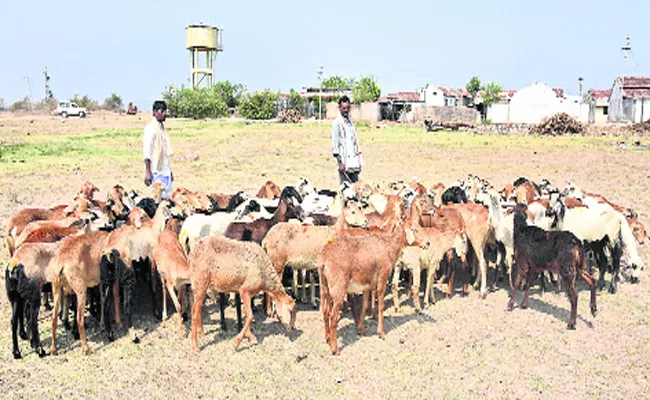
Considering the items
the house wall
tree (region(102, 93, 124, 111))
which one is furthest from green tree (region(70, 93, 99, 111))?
the house wall

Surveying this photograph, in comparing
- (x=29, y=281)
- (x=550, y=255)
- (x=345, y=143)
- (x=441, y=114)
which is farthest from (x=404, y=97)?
(x=29, y=281)

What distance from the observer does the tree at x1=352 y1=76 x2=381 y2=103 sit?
230ft

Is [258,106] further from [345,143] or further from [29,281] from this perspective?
[29,281]

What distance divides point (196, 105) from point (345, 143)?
1658 inches

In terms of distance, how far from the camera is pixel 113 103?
7069cm

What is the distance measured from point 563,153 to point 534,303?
18.7m

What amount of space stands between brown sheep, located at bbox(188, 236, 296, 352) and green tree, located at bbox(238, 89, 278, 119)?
43.7 m

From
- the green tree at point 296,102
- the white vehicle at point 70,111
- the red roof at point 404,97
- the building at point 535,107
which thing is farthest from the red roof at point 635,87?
the white vehicle at point 70,111

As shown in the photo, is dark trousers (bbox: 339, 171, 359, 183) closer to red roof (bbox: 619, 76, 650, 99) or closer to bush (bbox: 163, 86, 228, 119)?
bush (bbox: 163, 86, 228, 119)

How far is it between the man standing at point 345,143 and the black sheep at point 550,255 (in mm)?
3545

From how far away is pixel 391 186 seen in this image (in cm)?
1180

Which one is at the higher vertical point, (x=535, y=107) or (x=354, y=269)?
(x=535, y=107)

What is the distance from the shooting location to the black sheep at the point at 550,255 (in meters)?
7.18

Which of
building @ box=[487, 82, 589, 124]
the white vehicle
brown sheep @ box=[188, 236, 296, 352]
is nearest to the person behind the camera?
brown sheep @ box=[188, 236, 296, 352]
